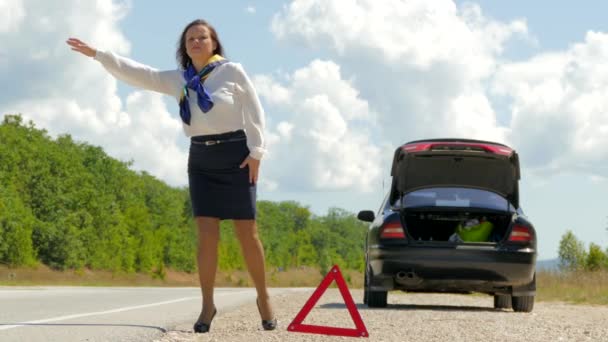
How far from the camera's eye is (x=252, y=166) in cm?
712

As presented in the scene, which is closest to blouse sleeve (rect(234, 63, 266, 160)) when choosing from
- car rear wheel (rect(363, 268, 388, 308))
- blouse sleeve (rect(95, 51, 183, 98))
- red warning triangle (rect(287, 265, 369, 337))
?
blouse sleeve (rect(95, 51, 183, 98))

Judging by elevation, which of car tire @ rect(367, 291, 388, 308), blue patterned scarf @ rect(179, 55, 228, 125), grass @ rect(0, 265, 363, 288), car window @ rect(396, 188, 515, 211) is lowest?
grass @ rect(0, 265, 363, 288)

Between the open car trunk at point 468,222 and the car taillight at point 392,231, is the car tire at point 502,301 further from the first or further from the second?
the car taillight at point 392,231

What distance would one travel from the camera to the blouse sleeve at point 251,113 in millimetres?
7113

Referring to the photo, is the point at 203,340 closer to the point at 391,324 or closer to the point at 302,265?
the point at 391,324

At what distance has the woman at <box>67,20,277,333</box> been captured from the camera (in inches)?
280

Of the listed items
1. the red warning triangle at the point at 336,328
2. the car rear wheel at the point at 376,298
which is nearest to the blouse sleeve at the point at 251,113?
the red warning triangle at the point at 336,328

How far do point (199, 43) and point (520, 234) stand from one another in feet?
18.8

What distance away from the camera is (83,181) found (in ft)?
262

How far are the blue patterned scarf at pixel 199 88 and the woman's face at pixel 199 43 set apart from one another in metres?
0.07

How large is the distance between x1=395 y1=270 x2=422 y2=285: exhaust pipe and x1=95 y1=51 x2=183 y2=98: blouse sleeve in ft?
16.5

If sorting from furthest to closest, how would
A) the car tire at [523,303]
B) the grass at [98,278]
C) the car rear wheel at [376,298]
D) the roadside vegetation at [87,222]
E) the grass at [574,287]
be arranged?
the roadside vegetation at [87,222], the grass at [98,278], the grass at [574,287], the car rear wheel at [376,298], the car tire at [523,303]

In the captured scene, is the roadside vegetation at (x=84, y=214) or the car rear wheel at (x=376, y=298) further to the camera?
the roadside vegetation at (x=84, y=214)

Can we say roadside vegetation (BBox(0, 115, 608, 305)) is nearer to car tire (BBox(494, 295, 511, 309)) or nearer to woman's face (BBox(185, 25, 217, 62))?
car tire (BBox(494, 295, 511, 309))
